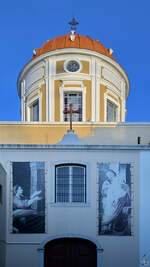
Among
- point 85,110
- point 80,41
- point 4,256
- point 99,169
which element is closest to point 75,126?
point 85,110

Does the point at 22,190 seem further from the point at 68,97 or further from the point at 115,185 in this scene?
the point at 68,97

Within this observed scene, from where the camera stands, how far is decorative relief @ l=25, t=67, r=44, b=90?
23.1 m

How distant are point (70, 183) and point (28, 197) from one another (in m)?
2.03

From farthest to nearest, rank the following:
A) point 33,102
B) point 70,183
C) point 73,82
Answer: point 33,102
point 73,82
point 70,183

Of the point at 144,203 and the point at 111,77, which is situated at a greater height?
the point at 111,77

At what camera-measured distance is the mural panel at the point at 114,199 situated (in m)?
15.7

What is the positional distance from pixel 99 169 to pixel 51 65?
30.6ft

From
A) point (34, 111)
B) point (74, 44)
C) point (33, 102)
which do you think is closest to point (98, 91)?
point (74, 44)

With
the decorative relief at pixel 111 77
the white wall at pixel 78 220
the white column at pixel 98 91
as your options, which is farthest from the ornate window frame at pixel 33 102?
the white wall at pixel 78 220

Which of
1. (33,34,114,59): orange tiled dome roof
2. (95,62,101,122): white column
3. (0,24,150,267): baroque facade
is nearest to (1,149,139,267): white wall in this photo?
(0,24,150,267): baroque facade

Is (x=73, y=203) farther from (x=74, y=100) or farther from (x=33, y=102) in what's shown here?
(x=33, y=102)

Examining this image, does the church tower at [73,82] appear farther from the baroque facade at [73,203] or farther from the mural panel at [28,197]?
the mural panel at [28,197]

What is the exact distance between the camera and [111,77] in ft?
76.6

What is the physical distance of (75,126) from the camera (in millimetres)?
20297
